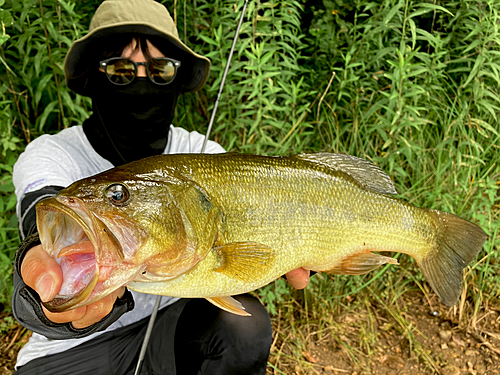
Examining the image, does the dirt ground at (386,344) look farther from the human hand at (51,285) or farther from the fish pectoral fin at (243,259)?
the human hand at (51,285)

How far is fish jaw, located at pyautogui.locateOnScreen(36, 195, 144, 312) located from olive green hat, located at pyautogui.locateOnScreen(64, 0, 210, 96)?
119 cm

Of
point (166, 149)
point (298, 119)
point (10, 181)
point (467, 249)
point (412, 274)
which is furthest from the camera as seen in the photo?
point (412, 274)

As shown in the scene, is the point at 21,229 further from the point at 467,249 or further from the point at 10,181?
the point at 467,249

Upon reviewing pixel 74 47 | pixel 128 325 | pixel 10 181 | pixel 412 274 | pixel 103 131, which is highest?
pixel 74 47

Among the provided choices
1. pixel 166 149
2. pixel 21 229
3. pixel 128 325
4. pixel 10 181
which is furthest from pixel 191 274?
pixel 10 181

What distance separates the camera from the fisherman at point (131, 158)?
197 cm

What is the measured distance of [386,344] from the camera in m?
3.16

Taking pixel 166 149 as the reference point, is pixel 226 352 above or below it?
below

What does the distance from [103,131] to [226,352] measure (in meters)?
1.29

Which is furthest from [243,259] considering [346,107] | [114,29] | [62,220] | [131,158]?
[346,107]

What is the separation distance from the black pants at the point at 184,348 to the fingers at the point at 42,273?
90 cm

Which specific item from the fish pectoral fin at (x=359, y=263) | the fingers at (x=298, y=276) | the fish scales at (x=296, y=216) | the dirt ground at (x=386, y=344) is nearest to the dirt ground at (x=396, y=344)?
the dirt ground at (x=386, y=344)

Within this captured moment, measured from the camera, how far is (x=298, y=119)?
9.93 feet

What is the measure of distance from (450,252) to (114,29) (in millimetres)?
1900
